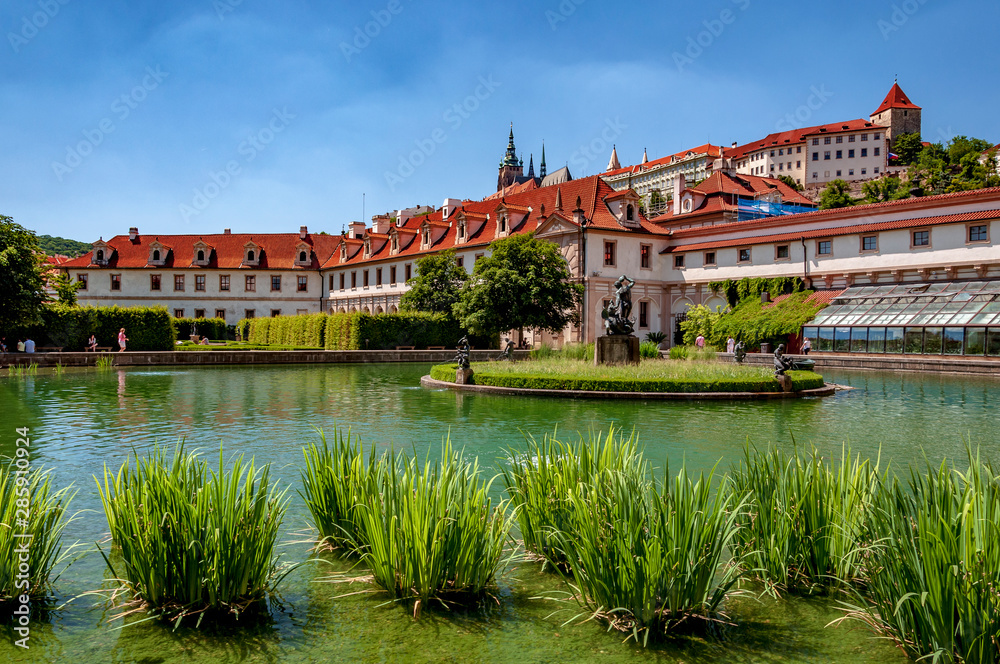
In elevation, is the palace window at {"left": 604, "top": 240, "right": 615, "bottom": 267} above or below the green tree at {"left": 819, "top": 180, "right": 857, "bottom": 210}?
below

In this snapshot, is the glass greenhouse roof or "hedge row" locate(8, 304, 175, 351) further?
"hedge row" locate(8, 304, 175, 351)

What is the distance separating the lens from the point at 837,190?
101062mm

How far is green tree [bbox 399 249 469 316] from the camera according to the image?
160ft

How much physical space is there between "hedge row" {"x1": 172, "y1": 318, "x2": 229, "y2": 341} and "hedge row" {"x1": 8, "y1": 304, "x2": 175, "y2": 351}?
945 inches

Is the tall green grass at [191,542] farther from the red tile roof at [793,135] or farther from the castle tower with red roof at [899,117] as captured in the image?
the castle tower with red roof at [899,117]

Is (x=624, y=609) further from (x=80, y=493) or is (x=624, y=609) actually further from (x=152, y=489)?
(x=80, y=493)

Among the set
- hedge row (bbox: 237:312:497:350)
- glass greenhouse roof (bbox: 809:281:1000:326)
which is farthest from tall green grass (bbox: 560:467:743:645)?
hedge row (bbox: 237:312:497:350)

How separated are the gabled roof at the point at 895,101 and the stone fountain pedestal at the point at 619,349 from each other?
129 m

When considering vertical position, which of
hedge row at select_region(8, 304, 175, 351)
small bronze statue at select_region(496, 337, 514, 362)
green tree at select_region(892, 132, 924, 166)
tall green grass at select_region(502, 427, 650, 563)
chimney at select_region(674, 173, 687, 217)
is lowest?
tall green grass at select_region(502, 427, 650, 563)

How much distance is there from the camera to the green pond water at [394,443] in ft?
16.1

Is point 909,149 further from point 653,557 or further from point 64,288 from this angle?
point 653,557

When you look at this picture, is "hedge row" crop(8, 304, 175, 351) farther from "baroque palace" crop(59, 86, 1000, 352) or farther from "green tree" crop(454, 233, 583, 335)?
"green tree" crop(454, 233, 583, 335)

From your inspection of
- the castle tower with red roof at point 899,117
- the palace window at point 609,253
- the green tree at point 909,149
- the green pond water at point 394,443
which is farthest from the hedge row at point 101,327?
the castle tower with red roof at point 899,117

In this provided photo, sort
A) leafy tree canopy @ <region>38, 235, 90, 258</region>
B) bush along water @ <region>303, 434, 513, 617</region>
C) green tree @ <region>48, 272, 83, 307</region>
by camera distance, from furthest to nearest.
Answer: leafy tree canopy @ <region>38, 235, 90, 258</region> < green tree @ <region>48, 272, 83, 307</region> < bush along water @ <region>303, 434, 513, 617</region>
